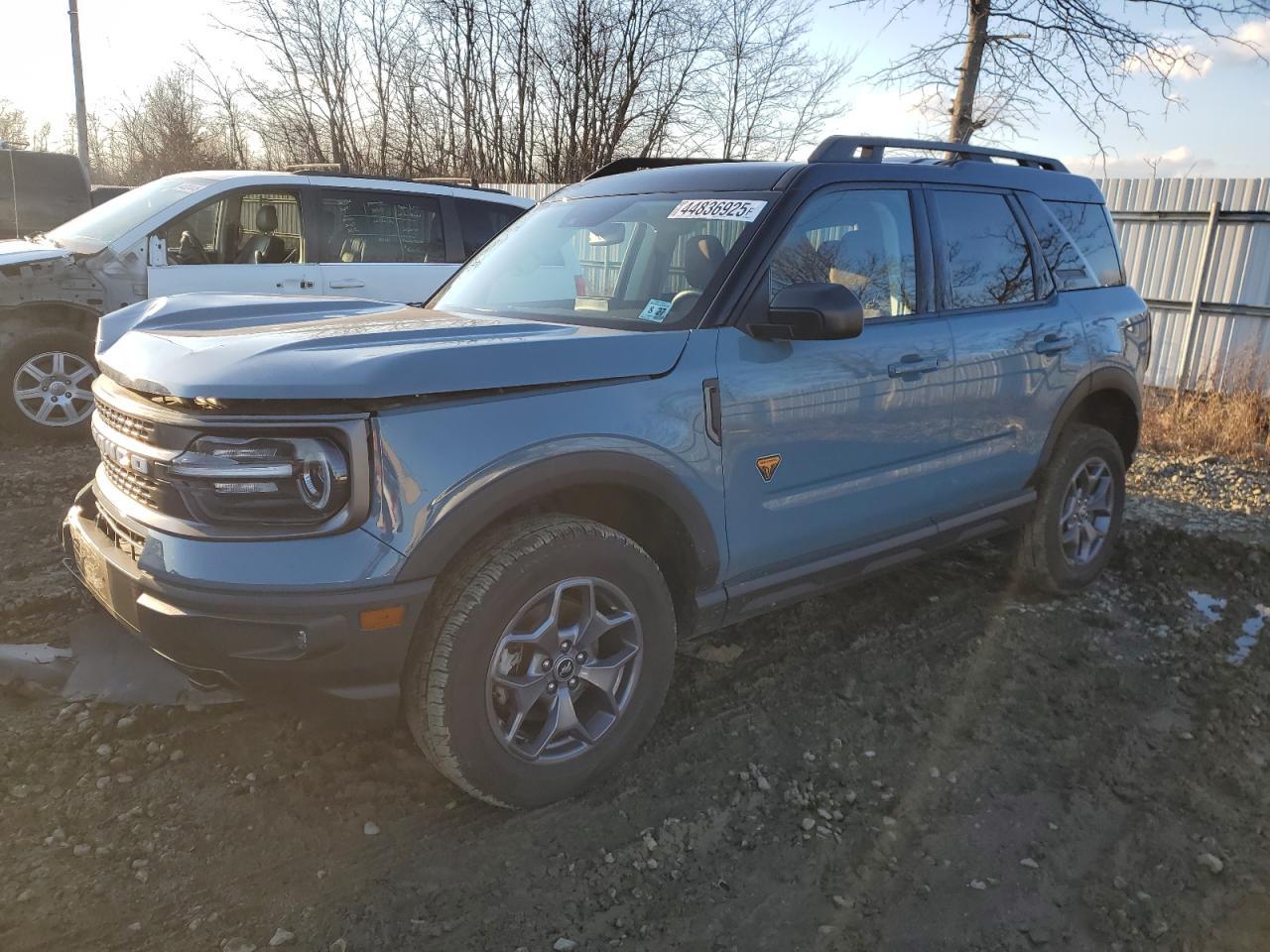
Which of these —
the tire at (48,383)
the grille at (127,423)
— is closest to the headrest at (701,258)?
the grille at (127,423)

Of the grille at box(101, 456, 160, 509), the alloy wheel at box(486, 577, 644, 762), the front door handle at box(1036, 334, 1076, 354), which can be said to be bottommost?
the alloy wheel at box(486, 577, 644, 762)

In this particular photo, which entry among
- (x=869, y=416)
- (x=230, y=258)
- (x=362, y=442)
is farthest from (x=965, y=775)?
(x=230, y=258)

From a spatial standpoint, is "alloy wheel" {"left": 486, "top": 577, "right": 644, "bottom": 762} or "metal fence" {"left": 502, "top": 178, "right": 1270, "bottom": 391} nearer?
"alloy wheel" {"left": 486, "top": 577, "right": 644, "bottom": 762}

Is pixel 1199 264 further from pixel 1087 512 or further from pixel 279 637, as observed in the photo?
pixel 279 637

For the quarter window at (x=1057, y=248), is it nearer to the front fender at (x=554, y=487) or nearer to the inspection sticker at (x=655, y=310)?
the inspection sticker at (x=655, y=310)

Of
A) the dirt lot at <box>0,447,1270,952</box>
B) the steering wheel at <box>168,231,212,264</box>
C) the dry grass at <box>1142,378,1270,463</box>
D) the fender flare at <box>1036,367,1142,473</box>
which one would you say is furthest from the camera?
the dry grass at <box>1142,378,1270,463</box>

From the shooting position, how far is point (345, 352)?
237 centimetres

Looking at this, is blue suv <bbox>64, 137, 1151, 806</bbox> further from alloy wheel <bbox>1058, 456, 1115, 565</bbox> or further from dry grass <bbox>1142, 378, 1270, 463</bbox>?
dry grass <bbox>1142, 378, 1270, 463</bbox>

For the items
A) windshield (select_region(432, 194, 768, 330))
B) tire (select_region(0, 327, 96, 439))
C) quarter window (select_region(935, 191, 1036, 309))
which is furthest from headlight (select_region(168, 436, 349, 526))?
tire (select_region(0, 327, 96, 439))

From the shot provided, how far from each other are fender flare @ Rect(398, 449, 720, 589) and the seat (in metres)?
5.38

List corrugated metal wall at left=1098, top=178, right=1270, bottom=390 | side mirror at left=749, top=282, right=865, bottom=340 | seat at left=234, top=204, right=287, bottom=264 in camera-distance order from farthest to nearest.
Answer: corrugated metal wall at left=1098, top=178, right=1270, bottom=390
seat at left=234, top=204, right=287, bottom=264
side mirror at left=749, top=282, right=865, bottom=340

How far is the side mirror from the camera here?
112 inches

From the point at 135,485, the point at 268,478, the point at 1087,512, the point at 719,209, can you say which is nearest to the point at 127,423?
the point at 135,485

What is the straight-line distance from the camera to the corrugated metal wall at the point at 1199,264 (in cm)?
980
